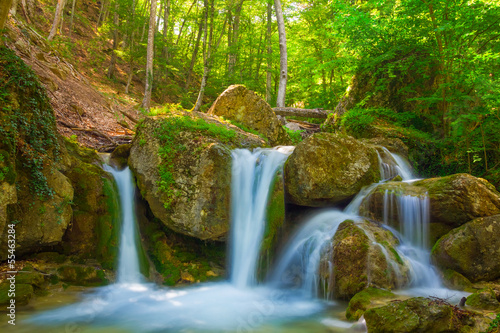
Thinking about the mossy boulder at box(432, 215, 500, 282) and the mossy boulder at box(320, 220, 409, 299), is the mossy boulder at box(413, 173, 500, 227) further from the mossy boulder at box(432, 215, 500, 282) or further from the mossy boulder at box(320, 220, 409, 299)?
the mossy boulder at box(320, 220, 409, 299)

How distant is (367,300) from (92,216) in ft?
18.7

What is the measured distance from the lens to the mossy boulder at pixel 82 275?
5.48 metres

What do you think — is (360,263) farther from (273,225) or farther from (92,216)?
(92,216)

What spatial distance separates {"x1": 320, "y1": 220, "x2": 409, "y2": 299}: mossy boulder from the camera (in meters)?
5.24

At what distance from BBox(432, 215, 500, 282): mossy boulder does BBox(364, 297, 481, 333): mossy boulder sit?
1879 millimetres

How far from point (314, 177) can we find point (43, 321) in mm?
5679

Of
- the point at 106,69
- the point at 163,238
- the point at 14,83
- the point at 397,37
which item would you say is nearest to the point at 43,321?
the point at 163,238

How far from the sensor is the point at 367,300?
14.9 feet

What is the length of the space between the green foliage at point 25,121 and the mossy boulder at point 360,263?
18.4 feet

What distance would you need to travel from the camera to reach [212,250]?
277 inches

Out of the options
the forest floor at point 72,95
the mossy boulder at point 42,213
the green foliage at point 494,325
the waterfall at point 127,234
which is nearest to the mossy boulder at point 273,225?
the waterfall at point 127,234

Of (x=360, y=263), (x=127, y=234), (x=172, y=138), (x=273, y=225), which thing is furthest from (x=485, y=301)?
(x=127, y=234)

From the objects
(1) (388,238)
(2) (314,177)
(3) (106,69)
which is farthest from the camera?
(3) (106,69)

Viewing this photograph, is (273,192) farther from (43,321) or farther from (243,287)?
(43,321)
